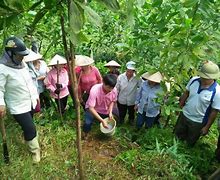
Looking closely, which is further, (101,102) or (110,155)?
(101,102)

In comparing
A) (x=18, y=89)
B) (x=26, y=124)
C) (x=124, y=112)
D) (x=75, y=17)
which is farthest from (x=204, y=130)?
(x=75, y=17)

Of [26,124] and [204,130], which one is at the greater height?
[26,124]

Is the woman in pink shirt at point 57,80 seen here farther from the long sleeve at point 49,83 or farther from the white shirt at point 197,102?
the white shirt at point 197,102

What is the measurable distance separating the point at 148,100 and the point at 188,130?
766mm

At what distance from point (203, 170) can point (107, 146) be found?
1467 millimetres

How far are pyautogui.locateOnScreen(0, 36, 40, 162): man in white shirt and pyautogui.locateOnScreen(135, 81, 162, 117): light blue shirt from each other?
5.70 feet

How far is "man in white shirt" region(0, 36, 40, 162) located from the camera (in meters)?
3.52

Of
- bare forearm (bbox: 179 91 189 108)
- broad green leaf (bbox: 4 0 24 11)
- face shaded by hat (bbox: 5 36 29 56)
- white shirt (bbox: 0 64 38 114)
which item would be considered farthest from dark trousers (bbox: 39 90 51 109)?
broad green leaf (bbox: 4 0 24 11)

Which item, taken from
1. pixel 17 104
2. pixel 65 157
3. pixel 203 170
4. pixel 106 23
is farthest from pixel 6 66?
pixel 106 23

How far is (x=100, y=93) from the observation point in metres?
4.75

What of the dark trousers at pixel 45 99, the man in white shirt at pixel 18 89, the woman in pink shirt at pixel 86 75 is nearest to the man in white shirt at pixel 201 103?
the woman in pink shirt at pixel 86 75

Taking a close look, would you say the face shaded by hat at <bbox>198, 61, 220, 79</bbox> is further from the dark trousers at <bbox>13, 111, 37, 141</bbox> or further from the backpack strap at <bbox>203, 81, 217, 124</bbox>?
the dark trousers at <bbox>13, 111, 37, 141</bbox>

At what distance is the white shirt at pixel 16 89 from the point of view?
3.57 meters

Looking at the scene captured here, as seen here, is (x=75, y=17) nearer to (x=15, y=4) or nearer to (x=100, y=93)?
(x=15, y=4)
